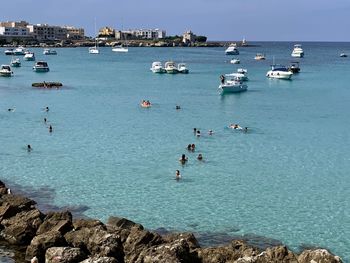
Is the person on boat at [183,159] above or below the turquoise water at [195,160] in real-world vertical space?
above

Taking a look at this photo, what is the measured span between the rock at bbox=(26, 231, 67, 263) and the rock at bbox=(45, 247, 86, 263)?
3.92ft

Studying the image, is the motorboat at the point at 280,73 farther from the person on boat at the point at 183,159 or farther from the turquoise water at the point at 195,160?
the person on boat at the point at 183,159

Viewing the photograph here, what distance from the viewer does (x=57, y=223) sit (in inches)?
987

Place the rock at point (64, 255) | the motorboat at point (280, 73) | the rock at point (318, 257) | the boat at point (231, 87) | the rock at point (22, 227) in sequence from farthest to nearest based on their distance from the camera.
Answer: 1. the motorboat at point (280, 73)
2. the boat at point (231, 87)
3. the rock at point (22, 227)
4. the rock at point (64, 255)
5. the rock at point (318, 257)

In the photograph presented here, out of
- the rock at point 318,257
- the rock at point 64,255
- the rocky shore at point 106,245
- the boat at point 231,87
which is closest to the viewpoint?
the rock at point 318,257

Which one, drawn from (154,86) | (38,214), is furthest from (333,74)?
(38,214)

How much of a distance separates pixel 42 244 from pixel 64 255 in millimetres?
2128

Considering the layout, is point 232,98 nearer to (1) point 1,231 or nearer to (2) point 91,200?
(2) point 91,200

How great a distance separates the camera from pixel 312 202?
32188mm

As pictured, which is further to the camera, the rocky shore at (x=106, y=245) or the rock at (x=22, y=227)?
the rock at (x=22, y=227)

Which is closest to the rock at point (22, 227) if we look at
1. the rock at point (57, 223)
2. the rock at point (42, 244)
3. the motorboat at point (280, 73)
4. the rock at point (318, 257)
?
the rock at point (57, 223)

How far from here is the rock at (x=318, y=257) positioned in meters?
19.6

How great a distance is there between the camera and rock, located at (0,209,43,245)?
81.1 ft

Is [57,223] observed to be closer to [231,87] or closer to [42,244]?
[42,244]
